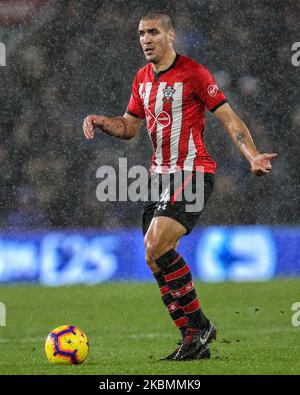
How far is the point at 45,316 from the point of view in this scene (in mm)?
9023

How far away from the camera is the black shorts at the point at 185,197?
18.7 feet

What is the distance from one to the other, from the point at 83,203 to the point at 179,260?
6763 mm

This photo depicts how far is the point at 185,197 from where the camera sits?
571cm

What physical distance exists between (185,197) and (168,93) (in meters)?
0.71

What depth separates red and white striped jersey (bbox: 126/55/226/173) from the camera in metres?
5.91

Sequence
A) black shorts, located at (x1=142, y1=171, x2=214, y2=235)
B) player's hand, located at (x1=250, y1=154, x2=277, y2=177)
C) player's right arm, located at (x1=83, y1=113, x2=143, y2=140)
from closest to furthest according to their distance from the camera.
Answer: player's hand, located at (x1=250, y1=154, x2=277, y2=177), black shorts, located at (x1=142, y1=171, x2=214, y2=235), player's right arm, located at (x1=83, y1=113, x2=143, y2=140)

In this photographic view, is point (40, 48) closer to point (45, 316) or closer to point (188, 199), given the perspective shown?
point (45, 316)

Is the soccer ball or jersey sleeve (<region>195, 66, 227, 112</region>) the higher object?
jersey sleeve (<region>195, 66, 227, 112</region>)

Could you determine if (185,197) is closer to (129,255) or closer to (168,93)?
(168,93)

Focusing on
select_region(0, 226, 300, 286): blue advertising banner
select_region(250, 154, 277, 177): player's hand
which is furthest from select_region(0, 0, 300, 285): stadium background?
select_region(250, 154, 277, 177): player's hand

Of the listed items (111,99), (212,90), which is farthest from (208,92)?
(111,99)

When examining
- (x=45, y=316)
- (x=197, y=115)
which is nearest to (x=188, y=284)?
(x=197, y=115)

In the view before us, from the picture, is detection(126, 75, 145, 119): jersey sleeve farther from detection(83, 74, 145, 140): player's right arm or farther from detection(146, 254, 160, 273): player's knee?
detection(146, 254, 160, 273): player's knee

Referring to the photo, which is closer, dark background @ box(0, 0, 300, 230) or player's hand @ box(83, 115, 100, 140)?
player's hand @ box(83, 115, 100, 140)
